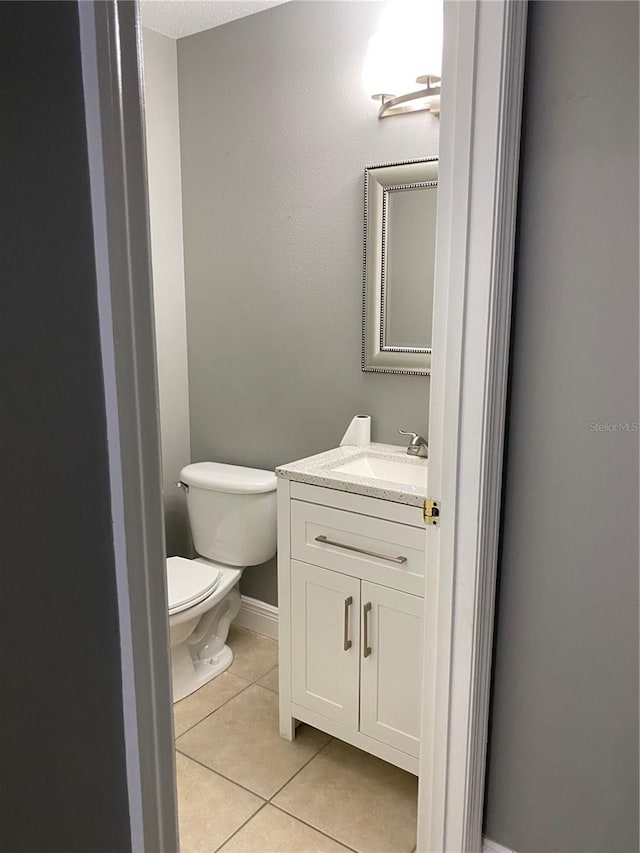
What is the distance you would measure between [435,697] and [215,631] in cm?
132

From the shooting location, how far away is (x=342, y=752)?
2164mm

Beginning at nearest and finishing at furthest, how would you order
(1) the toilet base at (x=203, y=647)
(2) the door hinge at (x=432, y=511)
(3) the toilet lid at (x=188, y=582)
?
(2) the door hinge at (x=432, y=511) → (3) the toilet lid at (x=188, y=582) → (1) the toilet base at (x=203, y=647)

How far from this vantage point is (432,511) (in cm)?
147

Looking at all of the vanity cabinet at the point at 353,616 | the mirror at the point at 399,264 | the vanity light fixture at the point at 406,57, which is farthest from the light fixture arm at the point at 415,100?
the vanity cabinet at the point at 353,616

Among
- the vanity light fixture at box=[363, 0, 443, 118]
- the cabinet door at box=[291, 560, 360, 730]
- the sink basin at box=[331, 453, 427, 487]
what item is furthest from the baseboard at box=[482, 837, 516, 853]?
the vanity light fixture at box=[363, 0, 443, 118]

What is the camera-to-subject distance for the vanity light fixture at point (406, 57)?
1.97 m

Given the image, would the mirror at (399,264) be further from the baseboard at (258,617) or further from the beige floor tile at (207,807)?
the beige floor tile at (207,807)

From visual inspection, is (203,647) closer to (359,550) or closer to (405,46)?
(359,550)

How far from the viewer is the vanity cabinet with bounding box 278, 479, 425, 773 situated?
1840 millimetres

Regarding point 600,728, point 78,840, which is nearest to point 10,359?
point 78,840

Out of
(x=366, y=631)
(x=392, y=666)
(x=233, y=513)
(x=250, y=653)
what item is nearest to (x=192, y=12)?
(x=233, y=513)

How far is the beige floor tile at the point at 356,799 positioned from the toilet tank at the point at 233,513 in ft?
2.52

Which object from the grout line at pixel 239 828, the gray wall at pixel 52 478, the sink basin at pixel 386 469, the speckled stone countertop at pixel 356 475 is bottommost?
the grout line at pixel 239 828

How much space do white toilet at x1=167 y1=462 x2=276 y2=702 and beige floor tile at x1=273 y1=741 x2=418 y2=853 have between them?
0.63 m
